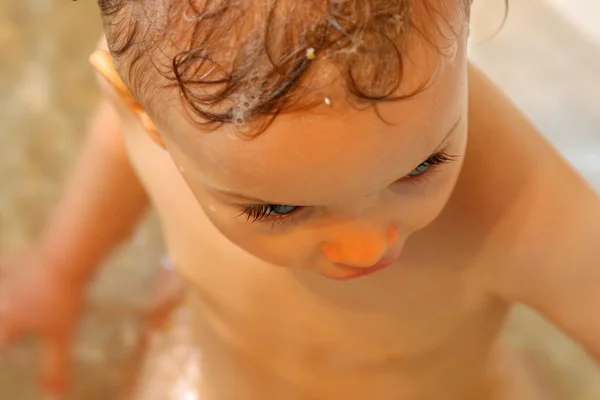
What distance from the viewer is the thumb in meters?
0.91

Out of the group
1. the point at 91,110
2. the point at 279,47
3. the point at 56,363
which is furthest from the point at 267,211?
the point at 91,110

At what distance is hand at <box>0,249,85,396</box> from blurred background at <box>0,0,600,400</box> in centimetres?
14

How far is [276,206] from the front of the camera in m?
0.45

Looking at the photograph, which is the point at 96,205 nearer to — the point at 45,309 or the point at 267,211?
the point at 45,309

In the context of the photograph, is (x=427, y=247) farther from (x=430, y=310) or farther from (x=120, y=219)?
(x=120, y=219)

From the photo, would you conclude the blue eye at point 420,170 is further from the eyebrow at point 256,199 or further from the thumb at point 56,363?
the thumb at point 56,363

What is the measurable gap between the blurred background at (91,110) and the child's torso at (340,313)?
1.08 ft

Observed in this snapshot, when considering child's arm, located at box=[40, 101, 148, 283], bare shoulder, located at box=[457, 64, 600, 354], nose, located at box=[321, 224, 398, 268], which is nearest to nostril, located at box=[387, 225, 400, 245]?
nose, located at box=[321, 224, 398, 268]

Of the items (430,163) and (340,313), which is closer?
(430,163)

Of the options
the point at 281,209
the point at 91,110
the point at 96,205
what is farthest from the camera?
the point at 91,110

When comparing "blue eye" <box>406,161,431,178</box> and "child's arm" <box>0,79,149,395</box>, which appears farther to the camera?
"child's arm" <box>0,79,149,395</box>

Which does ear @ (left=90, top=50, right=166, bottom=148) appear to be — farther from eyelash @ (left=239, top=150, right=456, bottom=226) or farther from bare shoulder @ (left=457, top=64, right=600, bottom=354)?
bare shoulder @ (left=457, top=64, right=600, bottom=354)

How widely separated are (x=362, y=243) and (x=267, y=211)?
0.19ft

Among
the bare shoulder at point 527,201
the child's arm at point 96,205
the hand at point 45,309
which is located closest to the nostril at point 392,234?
the bare shoulder at point 527,201
